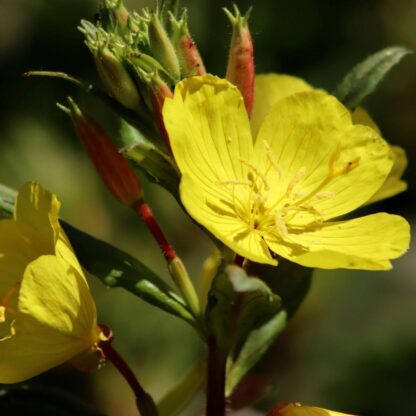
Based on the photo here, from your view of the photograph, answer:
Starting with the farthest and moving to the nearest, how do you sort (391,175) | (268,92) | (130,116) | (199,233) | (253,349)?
(199,233)
(268,92)
(391,175)
(253,349)
(130,116)

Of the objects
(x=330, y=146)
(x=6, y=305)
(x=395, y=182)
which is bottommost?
(x=395, y=182)

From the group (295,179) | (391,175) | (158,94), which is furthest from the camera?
(391,175)

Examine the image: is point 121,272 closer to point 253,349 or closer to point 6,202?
point 6,202

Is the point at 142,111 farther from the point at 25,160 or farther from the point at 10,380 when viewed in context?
the point at 25,160

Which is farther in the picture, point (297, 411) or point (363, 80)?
point (363, 80)

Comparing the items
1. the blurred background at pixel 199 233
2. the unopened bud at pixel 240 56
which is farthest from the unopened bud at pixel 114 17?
the blurred background at pixel 199 233

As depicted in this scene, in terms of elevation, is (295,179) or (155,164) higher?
(155,164)

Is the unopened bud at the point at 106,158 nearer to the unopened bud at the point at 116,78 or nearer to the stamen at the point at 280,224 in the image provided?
the unopened bud at the point at 116,78

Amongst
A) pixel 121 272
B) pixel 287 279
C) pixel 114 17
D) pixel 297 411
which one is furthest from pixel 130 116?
pixel 297 411
